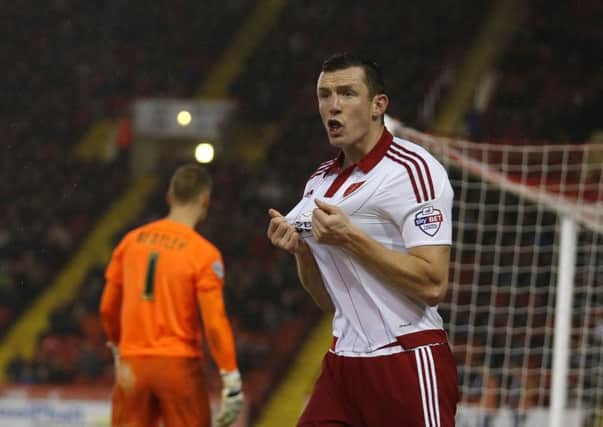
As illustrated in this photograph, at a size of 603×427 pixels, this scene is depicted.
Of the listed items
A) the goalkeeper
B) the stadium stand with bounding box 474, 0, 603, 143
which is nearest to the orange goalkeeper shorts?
the goalkeeper

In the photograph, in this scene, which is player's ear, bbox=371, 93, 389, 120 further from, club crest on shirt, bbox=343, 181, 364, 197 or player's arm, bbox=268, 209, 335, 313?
player's arm, bbox=268, 209, 335, 313

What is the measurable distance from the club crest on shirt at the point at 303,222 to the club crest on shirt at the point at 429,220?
1.15 ft

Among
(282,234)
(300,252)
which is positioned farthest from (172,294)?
(282,234)

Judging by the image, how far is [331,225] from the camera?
313cm

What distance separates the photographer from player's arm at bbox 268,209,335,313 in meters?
3.31

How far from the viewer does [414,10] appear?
1995 centimetres

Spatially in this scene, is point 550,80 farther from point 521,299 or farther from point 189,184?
point 189,184

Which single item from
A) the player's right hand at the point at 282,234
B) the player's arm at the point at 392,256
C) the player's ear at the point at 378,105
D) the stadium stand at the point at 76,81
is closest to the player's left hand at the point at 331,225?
the player's arm at the point at 392,256

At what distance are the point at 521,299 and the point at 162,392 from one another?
19.7 feet

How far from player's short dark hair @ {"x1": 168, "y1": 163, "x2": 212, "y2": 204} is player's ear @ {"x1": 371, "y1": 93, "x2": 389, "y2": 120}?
1841 mm

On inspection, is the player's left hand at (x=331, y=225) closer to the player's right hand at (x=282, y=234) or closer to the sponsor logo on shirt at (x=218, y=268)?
the player's right hand at (x=282, y=234)

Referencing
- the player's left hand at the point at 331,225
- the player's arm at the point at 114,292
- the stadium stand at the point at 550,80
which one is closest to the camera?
the player's left hand at the point at 331,225

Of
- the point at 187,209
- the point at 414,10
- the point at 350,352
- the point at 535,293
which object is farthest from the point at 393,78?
the point at 350,352

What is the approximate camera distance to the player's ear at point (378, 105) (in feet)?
11.2
